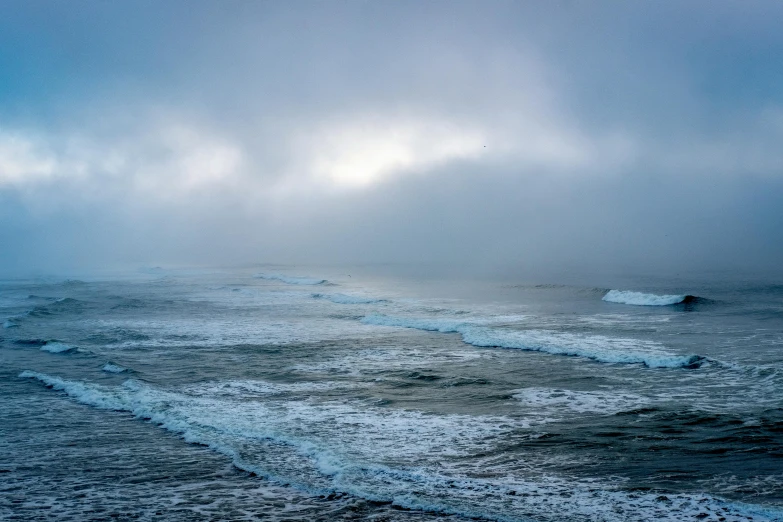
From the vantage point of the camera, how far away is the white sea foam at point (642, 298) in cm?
4047

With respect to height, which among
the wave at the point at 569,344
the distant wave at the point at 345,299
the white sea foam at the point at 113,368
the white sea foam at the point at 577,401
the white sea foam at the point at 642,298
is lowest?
the white sea foam at the point at 113,368

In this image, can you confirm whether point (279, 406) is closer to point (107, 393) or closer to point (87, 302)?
point (107, 393)

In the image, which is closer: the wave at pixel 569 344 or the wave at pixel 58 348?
the wave at pixel 569 344

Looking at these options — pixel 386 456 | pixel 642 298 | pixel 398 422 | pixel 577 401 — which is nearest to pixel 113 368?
pixel 398 422

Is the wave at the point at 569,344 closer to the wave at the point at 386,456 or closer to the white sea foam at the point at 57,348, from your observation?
the wave at the point at 386,456

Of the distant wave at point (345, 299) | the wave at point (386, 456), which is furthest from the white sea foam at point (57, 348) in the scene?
the distant wave at point (345, 299)

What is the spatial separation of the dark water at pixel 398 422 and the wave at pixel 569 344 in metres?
0.13

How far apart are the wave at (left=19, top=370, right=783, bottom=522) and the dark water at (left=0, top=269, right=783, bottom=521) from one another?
0.04m

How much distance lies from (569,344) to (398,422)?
12.1 metres

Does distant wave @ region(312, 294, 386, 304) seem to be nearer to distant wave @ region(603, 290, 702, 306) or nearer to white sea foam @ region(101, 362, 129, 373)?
distant wave @ region(603, 290, 702, 306)

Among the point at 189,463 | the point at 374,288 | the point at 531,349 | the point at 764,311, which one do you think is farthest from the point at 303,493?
the point at 374,288

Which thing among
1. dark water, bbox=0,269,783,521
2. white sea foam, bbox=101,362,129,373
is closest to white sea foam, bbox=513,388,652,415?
dark water, bbox=0,269,783,521

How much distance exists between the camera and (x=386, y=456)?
10539 mm

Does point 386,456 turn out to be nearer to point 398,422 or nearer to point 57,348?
point 398,422
